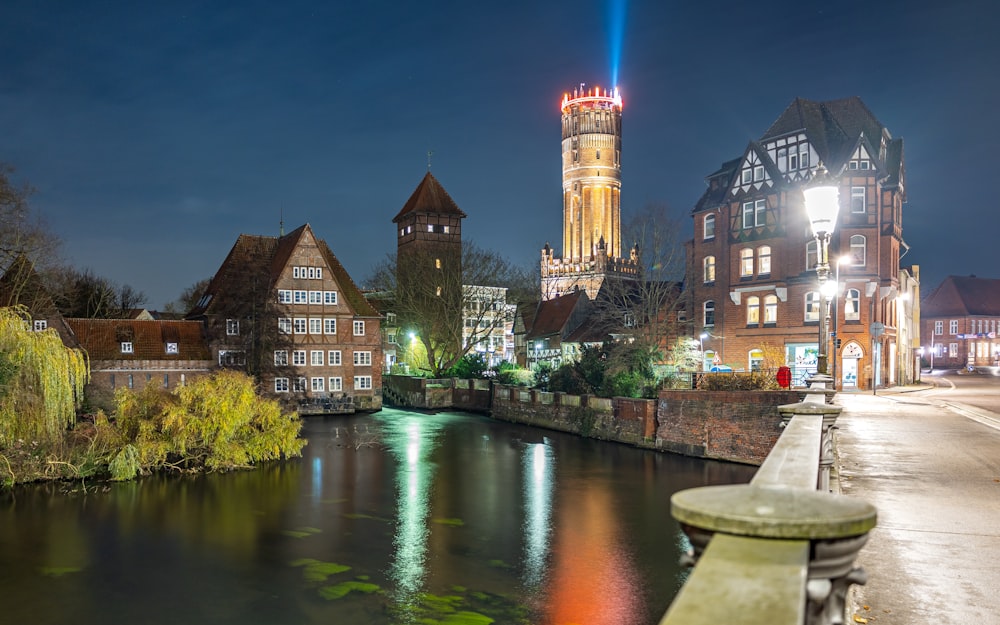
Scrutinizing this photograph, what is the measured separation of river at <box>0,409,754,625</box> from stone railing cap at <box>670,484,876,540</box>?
1126 cm

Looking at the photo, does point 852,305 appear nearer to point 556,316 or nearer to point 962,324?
point 556,316

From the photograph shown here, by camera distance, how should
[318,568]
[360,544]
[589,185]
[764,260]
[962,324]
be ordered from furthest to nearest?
[589,185], [962,324], [764,260], [360,544], [318,568]

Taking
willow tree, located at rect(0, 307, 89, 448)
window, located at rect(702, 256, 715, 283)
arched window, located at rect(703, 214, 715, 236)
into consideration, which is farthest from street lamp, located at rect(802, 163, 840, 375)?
arched window, located at rect(703, 214, 715, 236)

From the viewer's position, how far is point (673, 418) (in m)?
28.6

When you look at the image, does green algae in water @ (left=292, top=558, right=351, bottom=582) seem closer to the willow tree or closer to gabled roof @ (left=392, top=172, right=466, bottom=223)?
the willow tree

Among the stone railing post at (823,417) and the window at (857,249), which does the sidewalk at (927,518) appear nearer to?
the stone railing post at (823,417)

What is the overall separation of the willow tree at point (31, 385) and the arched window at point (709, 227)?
102 feet

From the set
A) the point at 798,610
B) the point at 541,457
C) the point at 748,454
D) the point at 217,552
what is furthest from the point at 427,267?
the point at 798,610

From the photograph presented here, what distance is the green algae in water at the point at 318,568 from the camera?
15.3 metres

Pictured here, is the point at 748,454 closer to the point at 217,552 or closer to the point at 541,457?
the point at 541,457

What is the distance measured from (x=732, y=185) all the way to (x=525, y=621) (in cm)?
3132

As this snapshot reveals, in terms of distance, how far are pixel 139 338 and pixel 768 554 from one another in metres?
46.1

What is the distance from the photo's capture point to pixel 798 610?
1879 millimetres

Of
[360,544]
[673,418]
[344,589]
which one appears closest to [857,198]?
[673,418]
